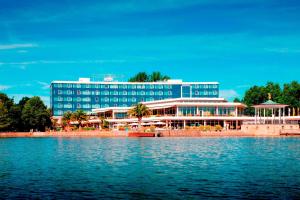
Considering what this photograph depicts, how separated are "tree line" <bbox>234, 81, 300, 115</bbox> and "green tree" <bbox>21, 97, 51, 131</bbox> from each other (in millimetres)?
80803

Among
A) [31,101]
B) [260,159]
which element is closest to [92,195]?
[260,159]

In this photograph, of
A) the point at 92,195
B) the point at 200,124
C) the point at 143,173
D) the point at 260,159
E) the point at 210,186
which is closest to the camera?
the point at 92,195

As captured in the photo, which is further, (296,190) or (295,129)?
(295,129)

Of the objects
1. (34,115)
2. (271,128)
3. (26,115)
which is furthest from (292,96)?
(26,115)

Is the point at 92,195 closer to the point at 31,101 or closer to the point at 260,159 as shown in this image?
the point at 260,159

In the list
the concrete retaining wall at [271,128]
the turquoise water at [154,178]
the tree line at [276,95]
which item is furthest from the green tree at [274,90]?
the turquoise water at [154,178]

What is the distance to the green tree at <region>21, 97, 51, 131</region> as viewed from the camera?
172000 millimetres

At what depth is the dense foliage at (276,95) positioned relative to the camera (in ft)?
583

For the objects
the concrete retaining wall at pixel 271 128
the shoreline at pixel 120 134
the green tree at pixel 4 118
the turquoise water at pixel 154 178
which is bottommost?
the turquoise water at pixel 154 178

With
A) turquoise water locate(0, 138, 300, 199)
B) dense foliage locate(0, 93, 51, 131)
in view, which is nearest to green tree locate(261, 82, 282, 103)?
dense foliage locate(0, 93, 51, 131)

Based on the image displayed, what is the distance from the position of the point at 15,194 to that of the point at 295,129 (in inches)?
4689

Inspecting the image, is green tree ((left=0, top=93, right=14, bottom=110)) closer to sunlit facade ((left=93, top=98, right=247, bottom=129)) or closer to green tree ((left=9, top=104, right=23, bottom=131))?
green tree ((left=9, top=104, right=23, bottom=131))

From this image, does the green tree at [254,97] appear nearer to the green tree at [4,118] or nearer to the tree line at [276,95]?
the tree line at [276,95]

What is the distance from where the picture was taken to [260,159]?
5659 centimetres
